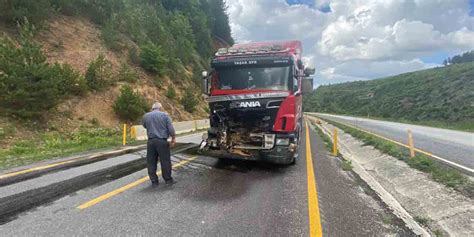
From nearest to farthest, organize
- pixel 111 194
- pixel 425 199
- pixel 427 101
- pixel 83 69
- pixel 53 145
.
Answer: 1. pixel 111 194
2. pixel 425 199
3. pixel 53 145
4. pixel 83 69
5. pixel 427 101

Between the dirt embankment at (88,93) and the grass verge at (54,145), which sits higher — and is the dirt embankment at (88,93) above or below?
above

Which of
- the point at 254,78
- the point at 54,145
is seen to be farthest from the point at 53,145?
the point at 254,78

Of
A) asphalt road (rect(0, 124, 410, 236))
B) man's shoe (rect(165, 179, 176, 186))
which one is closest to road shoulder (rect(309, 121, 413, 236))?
asphalt road (rect(0, 124, 410, 236))

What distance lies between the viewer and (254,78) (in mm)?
9062

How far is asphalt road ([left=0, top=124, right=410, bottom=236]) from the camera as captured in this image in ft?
14.5

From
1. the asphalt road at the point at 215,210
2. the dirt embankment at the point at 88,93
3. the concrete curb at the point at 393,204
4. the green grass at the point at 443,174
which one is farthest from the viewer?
the dirt embankment at the point at 88,93

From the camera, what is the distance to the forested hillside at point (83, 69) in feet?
47.4

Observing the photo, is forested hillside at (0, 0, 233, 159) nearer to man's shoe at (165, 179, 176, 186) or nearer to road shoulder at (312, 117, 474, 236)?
man's shoe at (165, 179, 176, 186)

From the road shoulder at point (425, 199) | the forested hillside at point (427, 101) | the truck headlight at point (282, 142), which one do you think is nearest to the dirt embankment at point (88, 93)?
the truck headlight at point (282, 142)

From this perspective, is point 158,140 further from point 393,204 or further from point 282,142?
point 393,204

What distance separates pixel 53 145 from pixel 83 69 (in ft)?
31.5

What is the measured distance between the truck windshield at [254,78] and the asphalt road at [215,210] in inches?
94.9

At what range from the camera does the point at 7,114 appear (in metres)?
14.5

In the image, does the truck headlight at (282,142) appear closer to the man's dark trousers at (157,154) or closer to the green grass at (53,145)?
the man's dark trousers at (157,154)
